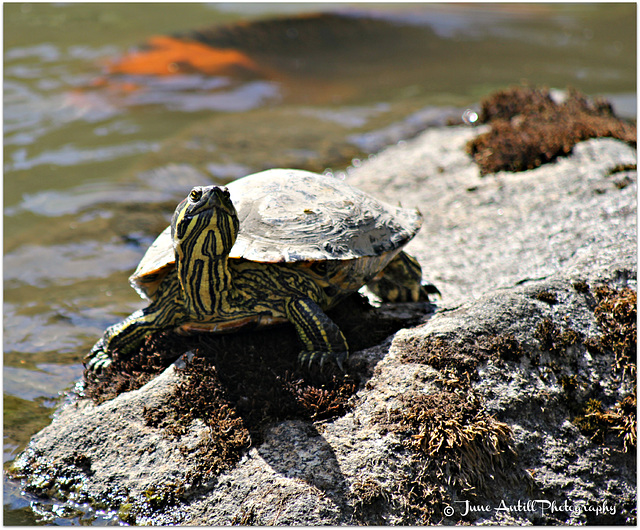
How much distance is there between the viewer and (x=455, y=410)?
3.96 metres

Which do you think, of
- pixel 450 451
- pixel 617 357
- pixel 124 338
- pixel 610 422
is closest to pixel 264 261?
pixel 124 338

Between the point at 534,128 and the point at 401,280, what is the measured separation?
5340 millimetres

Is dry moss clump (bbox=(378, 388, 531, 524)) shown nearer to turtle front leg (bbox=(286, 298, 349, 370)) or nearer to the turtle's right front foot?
turtle front leg (bbox=(286, 298, 349, 370))

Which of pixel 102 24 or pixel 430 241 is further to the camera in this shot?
pixel 102 24

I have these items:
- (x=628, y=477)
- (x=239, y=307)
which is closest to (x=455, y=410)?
(x=628, y=477)

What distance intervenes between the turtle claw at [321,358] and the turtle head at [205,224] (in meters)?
1.07

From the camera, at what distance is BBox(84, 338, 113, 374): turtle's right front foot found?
511 centimetres

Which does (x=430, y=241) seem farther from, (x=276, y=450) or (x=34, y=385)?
(x=34, y=385)

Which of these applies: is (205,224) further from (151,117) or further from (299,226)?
(151,117)

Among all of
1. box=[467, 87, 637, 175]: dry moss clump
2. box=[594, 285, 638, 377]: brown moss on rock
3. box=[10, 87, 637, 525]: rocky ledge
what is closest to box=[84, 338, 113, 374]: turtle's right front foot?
box=[10, 87, 637, 525]: rocky ledge

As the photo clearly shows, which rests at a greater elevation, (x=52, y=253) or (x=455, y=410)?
(x=455, y=410)

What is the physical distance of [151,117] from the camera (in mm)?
13234

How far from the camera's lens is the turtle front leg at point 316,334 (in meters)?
4.42

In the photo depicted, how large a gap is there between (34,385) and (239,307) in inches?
105
